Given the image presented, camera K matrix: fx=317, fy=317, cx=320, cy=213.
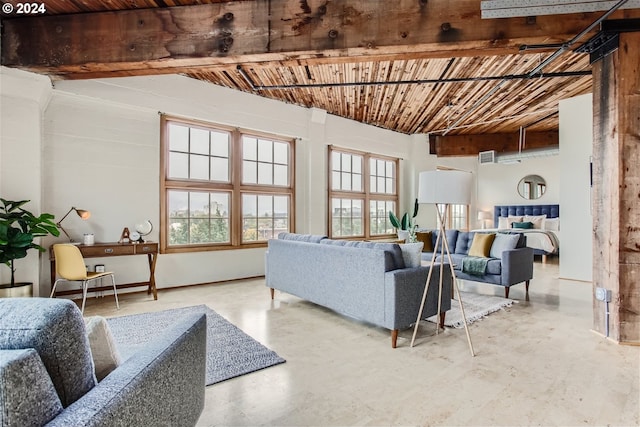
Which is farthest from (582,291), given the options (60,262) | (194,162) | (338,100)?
(60,262)

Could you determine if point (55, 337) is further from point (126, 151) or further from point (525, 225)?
point (525, 225)

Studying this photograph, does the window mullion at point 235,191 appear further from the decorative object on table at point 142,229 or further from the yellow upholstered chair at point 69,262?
the yellow upholstered chair at point 69,262

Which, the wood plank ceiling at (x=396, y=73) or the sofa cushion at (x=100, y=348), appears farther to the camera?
the wood plank ceiling at (x=396, y=73)

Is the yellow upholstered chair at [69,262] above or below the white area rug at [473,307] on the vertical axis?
above

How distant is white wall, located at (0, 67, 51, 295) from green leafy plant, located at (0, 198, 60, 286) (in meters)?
0.14

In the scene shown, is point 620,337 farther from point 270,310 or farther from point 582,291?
point 270,310

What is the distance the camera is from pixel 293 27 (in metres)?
3.10

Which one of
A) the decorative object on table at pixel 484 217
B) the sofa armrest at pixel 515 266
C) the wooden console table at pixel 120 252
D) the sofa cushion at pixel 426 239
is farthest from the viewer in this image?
the decorative object on table at pixel 484 217

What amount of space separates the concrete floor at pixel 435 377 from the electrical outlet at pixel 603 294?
355 millimetres

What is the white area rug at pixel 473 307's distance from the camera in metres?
3.30

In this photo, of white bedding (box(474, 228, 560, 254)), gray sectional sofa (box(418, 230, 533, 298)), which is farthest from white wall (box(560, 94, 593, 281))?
white bedding (box(474, 228, 560, 254))

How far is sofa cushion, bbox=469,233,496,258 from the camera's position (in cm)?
457

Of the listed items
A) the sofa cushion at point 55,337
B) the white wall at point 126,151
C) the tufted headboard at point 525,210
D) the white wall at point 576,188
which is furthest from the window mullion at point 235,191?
the tufted headboard at point 525,210

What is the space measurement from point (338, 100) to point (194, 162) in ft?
9.26
